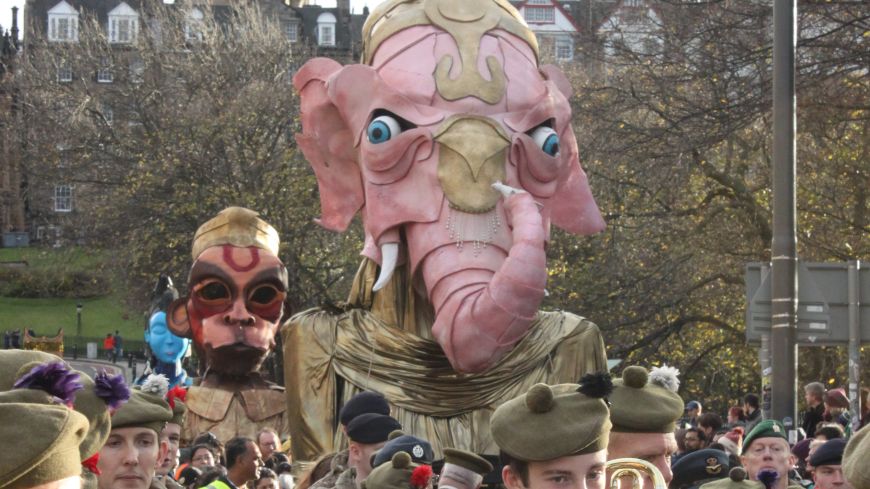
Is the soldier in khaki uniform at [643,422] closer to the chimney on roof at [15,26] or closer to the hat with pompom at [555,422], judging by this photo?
the hat with pompom at [555,422]

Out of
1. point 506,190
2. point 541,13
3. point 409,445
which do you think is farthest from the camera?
point 541,13

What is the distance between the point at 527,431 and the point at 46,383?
5.41ft

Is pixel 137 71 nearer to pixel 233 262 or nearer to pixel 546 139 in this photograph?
pixel 233 262

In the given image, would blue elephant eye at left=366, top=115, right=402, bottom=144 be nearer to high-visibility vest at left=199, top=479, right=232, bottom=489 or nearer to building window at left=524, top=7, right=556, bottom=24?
high-visibility vest at left=199, top=479, right=232, bottom=489

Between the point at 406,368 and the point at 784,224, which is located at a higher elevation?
the point at 784,224

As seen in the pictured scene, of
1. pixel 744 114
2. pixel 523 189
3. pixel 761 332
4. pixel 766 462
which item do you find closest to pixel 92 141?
pixel 744 114

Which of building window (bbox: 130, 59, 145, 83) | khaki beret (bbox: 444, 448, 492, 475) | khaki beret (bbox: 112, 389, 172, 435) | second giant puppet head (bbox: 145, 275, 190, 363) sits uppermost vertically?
building window (bbox: 130, 59, 145, 83)

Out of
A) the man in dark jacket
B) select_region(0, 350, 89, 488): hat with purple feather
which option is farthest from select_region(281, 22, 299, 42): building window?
select_region(0, 350, 89, 488): hat with purple feather

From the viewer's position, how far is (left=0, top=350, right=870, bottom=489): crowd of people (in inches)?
215

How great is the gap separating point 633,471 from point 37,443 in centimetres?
283

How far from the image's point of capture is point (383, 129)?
1284cm

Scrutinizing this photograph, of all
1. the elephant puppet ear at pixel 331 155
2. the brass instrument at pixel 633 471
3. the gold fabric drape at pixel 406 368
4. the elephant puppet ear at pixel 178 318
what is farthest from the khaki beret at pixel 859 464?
the elephant puppet ear at pixel 178 318

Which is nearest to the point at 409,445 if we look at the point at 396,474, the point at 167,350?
the point at 396,474

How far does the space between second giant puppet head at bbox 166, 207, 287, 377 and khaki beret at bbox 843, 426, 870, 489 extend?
12126 millimetres
